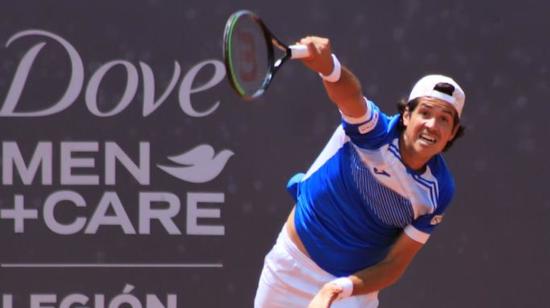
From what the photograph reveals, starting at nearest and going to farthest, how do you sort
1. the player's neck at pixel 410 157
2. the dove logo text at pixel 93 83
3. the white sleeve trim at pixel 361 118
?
1. the white sleeve trim at pixel 361 118
2. the player's neck at pixel 410 157
3. the dove logo text at pixel 93 83

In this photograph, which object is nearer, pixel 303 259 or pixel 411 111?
pixel 411 111

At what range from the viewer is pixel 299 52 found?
8.68 ft

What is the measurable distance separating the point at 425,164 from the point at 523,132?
96cm

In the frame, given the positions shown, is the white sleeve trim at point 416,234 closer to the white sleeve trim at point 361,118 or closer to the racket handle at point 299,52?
the white sleeve trim at point 361,118

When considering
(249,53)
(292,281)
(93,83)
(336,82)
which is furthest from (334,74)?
(93,83)

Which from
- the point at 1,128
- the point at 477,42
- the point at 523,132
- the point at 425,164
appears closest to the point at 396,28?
the point at 477,42

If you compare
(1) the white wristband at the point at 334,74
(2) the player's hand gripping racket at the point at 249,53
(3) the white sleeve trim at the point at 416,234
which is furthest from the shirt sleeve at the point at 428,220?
(2) the player's hand gripping racket at the point at 249,53

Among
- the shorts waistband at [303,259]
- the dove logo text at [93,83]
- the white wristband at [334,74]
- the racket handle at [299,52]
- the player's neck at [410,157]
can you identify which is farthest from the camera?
the dove logo text at [93,83]

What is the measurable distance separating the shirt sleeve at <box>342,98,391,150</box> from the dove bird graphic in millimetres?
941

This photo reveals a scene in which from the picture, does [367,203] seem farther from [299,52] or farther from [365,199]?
[299,52]

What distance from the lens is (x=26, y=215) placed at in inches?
157

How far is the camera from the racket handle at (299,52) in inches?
103

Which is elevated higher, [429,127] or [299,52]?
[299,52]

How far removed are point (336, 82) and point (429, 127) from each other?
1.11ft
